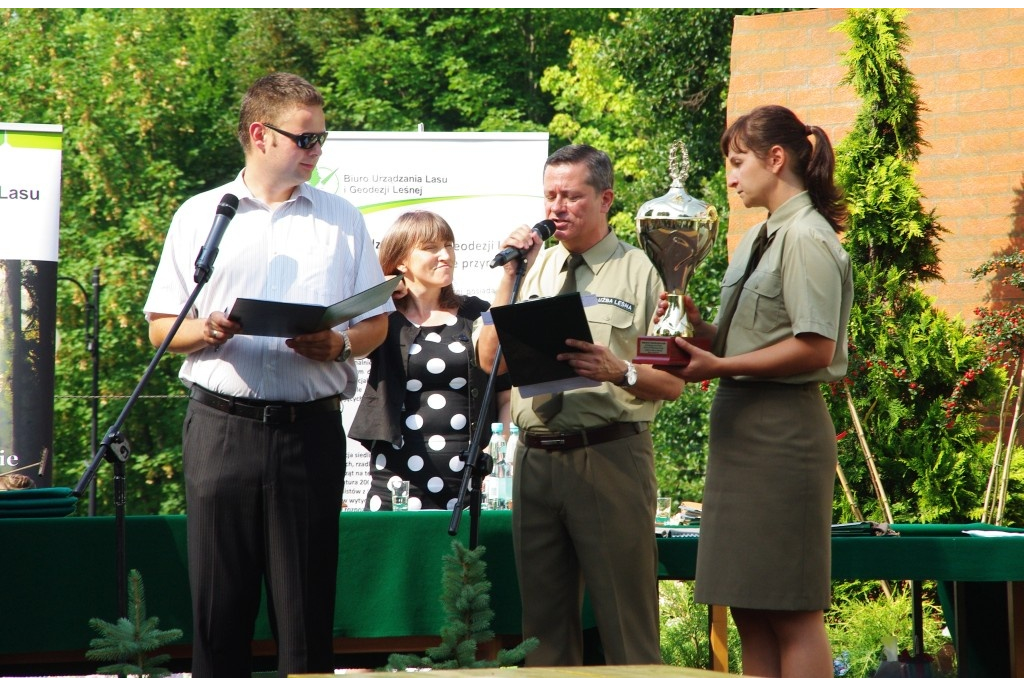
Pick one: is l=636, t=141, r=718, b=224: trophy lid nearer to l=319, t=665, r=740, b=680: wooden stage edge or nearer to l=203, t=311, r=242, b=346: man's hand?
l=203, t=311, r=242, b=346: man's hand

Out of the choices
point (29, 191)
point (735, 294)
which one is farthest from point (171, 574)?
point (29, 191)

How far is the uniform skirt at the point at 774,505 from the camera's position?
2773mm

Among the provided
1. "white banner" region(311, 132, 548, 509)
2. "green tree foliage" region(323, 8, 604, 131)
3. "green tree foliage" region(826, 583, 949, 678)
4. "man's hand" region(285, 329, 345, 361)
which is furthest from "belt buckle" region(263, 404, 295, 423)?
"green tree foliage" region(323, 8, 604, 131)

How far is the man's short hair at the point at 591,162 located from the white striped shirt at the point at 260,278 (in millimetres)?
633

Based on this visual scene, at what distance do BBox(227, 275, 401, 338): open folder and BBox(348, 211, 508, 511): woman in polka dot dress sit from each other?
0.99 m

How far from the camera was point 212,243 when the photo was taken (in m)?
2.88

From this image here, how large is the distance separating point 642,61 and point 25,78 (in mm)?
10073

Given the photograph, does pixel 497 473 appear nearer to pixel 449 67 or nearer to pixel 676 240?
pixel 676 240

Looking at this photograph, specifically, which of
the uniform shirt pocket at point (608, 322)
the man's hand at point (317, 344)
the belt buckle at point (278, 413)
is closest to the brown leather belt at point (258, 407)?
the belt buckle at point (278, 413)

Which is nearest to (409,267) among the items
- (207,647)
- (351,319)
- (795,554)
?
(351,319)

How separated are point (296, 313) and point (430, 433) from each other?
1.17 meters

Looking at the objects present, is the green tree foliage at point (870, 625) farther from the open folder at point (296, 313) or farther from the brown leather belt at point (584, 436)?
the open folder at point (296, 313)

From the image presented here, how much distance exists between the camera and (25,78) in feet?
60.8

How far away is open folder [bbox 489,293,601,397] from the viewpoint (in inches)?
112
